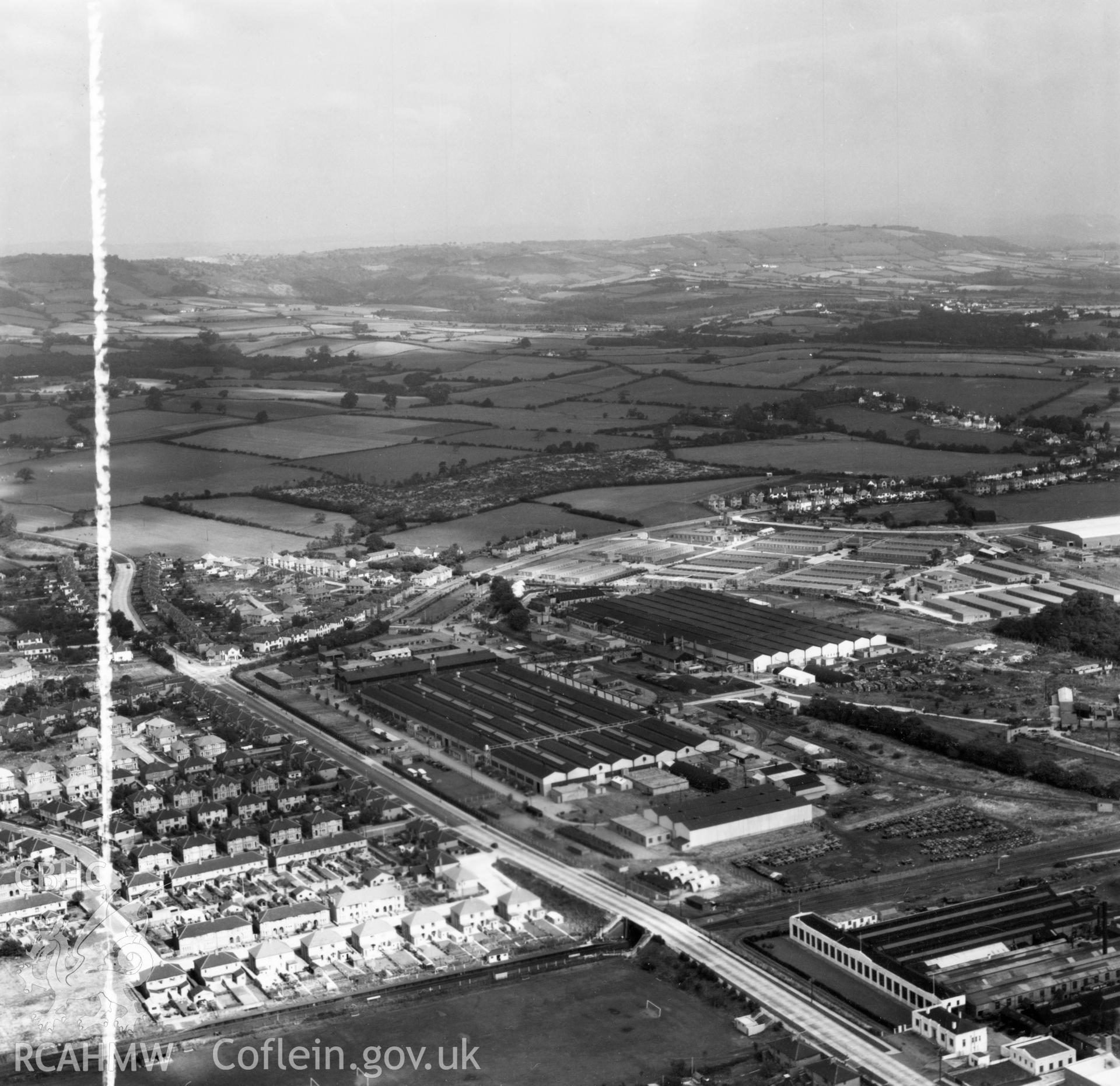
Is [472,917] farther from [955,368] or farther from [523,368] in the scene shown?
[523,368]

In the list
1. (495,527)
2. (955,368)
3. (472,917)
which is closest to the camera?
(472,917)

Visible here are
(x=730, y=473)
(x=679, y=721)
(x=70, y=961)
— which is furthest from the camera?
(x=730, y=473)

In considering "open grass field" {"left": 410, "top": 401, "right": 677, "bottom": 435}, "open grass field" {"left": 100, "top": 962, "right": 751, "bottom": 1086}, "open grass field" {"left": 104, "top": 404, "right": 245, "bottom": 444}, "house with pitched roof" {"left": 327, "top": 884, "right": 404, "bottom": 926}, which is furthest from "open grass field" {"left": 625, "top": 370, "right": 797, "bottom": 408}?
"open grass field" {"left": 100, "top": 962, "right": 751, "bottom": 1086}

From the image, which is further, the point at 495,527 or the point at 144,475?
the point at 144,475

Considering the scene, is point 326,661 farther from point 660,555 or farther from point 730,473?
point 730,473

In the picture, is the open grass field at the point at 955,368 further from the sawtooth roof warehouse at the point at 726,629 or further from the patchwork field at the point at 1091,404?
the sawtooth roof warehouse at the point at 726,629

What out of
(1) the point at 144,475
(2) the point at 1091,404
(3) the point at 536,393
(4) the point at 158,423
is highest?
(2) the point at 1091,404

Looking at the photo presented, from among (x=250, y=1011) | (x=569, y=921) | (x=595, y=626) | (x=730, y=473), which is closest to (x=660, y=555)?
(x=595, y=626)

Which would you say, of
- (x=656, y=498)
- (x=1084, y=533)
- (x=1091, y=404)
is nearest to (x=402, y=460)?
(x=656, y=498)
